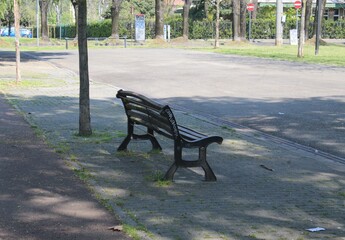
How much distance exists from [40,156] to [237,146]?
3.11 metres

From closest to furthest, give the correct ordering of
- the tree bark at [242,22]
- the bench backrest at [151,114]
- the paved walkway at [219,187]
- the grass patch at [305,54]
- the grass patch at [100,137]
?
the paved walkway at [219,187], the bench backrest at [151,114], the grass patch at [100,137], the grass patch at [305,54], the tree bark at [242,22]

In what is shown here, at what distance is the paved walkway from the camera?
20.7 ft

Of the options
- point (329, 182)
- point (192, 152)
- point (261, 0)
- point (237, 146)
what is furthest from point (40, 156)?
point (261, 0)

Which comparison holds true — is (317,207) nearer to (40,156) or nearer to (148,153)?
(148,153)

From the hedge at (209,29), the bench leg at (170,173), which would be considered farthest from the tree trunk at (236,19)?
the bench leg at (170,173)

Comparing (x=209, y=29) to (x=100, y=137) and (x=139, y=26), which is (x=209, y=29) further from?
(x=100, y=137)

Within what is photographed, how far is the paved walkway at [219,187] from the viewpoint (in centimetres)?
630

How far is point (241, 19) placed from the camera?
2527 inches

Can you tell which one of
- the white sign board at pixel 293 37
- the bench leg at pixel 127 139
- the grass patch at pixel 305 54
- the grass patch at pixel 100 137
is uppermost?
the white sign board at pixel 293 37

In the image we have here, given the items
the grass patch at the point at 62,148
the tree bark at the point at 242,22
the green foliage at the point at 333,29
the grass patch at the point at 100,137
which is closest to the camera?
the grass patch at the point at 62,148

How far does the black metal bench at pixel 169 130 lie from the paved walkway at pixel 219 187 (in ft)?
0.74

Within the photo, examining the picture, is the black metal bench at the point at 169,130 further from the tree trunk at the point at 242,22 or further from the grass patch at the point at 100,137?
the tree trunk at the point at 242,22

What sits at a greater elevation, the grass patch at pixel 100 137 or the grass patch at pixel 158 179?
the grass patch at pixel 100 137

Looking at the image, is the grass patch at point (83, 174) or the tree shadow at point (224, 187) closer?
the tree shadow at point (224, 187)
